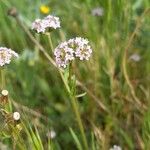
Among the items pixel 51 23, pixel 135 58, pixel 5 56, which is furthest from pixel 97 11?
pixel 5 56

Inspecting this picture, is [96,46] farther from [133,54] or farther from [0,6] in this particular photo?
[0,6]

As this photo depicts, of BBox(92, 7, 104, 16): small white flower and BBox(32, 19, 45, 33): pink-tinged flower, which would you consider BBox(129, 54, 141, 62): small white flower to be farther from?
BBox(32, 19, 45, 33): pink-tinged flower

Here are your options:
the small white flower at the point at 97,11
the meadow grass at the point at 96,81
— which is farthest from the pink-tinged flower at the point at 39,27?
the small white flower at the point at 97,11

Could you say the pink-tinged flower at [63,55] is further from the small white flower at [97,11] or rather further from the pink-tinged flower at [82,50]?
the small white flower at [97,11]

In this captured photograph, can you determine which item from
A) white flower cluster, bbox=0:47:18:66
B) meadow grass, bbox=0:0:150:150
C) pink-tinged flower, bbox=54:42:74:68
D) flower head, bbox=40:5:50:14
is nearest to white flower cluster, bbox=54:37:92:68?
pink-tinged flower, bbox=54:42:74:68

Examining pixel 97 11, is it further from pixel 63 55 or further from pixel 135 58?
pixel 63 55

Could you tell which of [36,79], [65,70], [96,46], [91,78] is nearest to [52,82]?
[36,79]
